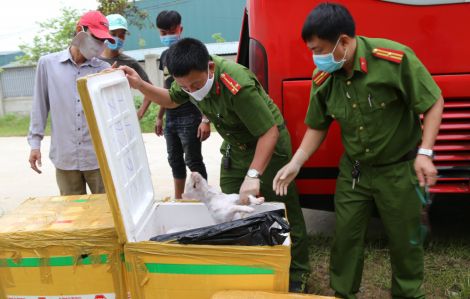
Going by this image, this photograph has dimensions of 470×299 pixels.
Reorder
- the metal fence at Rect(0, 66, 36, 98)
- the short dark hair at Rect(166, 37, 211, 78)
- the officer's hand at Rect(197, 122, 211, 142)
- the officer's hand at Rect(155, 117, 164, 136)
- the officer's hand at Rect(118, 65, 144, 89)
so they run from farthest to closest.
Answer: the metal fence at Rect(0, 66, 36, 98)
the officer's hand at Rect(155, 117, 164, 136)
the officer's hand at Rect(197, 122, 211, 142)
the officer's hand at Rect(118, 65, 144, 89)
the short dark hair at Rect(166, 37, 211, 78)

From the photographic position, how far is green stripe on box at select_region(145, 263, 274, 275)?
152 centimetres

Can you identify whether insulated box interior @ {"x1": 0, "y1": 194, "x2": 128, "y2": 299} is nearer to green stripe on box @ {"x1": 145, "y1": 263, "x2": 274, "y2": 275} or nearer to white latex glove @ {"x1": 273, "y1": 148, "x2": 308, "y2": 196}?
green stripe on box @ {"x1": 145, "y1": 263, "x2": 274, "y2": 275}

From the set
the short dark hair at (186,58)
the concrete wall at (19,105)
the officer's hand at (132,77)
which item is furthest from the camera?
the concrete wall at (19,105)

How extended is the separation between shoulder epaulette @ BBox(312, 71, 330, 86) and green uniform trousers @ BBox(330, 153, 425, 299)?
1.40 feet

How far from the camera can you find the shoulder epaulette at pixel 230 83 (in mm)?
1948

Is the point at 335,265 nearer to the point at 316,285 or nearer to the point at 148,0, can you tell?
the point at 316,285

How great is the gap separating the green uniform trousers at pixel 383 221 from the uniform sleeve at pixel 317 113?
0.22 metres

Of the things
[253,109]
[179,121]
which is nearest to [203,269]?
[253,109]

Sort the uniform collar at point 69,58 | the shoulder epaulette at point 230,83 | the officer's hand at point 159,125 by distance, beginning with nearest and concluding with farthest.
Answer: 1. the shoulder epaulette at point 230,83
2. the uniform collar at point 69,58
3. the officer's hand at point 159,125

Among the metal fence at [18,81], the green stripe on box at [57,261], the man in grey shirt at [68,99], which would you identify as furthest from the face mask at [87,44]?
the metal fence at [18,81]

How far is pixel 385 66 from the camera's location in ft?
5.67

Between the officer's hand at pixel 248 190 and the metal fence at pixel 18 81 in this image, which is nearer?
the officer's hand at pixel 248 190

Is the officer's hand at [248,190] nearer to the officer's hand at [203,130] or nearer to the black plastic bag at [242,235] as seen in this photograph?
the black plastic bag at [242,235]

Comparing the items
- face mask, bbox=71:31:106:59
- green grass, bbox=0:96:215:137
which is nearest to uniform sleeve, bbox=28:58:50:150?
face mask, bbox=71:31:106:59
